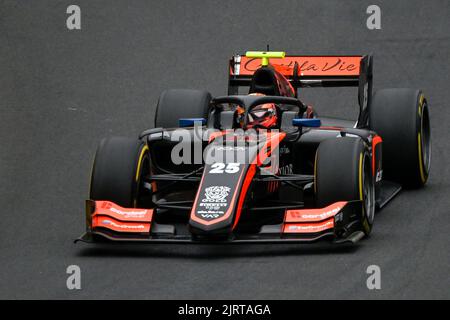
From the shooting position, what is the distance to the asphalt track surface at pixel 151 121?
10.1 m

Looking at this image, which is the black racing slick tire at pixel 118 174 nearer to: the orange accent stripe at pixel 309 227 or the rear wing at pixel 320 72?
the orange accent stripe at pixel 309 227

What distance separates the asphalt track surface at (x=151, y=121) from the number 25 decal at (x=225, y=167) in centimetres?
72

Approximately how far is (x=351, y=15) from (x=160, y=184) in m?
8.78

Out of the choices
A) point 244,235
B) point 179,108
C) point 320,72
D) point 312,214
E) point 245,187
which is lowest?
point 244,235

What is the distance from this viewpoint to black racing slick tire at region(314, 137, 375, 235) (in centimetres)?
1143

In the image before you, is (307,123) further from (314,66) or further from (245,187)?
(314,66)

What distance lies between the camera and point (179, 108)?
48.1 ft

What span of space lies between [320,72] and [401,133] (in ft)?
4.68

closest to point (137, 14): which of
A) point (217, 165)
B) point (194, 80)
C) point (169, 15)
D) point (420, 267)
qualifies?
point (169, 15)

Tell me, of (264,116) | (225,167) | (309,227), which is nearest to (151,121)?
(264,116)

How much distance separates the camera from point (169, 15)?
68.7 feet

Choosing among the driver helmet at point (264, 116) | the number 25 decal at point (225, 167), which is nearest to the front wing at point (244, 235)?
the number 25 decal at point (225, 167)

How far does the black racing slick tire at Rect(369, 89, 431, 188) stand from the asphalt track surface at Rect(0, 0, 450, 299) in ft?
0.92

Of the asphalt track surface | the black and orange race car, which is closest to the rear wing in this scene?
the black and orange race car
